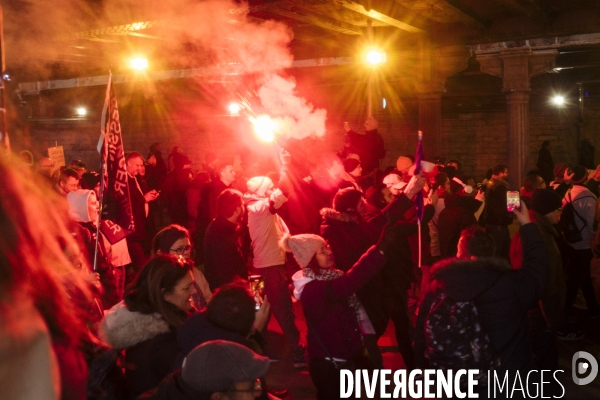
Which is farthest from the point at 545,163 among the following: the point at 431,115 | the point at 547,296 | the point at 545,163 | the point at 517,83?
the point at 547,296

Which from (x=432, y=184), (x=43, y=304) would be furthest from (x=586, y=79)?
(x=43, y=304)

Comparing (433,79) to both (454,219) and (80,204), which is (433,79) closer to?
(454,219)

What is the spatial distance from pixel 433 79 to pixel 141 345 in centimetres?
1103

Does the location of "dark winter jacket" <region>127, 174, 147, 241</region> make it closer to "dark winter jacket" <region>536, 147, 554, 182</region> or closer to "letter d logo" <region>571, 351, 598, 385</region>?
"letter d logo" <region>571, 351, 598, 385</region>

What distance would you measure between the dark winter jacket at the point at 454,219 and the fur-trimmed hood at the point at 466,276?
12.6 feet

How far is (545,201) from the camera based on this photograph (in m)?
6.16

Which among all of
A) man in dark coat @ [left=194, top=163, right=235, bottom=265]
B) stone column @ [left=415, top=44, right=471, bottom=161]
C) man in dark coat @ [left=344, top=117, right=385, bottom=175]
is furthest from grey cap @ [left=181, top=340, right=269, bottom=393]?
stone column @ [left=415, top=44, right=471, bottom=161]

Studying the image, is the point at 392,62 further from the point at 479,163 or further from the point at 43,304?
the point at 43,304

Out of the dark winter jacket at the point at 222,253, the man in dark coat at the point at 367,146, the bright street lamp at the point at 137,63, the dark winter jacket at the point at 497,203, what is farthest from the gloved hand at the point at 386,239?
the bright street lamp at the point at 137,63

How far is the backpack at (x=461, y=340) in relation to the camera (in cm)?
373

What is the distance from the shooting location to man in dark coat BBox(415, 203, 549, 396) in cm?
377

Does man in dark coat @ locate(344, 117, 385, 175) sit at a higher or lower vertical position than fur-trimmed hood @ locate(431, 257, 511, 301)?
higher

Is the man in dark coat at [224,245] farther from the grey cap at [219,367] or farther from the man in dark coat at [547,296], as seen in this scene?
the grey cap at [219,367]

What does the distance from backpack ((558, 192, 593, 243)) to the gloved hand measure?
14.9ft
